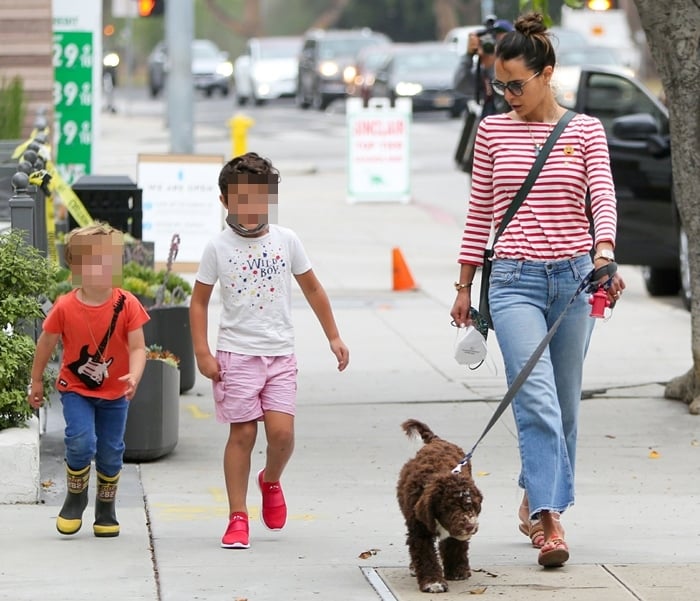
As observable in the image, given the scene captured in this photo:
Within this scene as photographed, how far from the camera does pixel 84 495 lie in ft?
20.1

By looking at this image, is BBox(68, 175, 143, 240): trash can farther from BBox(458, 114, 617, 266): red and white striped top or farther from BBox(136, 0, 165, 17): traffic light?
BBox(136, 0, 165, 17): traffic light

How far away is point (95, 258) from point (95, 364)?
0.40 meters

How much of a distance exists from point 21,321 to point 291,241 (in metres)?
1.59

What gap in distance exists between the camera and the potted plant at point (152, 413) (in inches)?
293

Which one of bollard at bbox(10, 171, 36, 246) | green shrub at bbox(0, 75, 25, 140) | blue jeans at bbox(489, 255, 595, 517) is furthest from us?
green shrub at bbox(0, 75, 25, 140)

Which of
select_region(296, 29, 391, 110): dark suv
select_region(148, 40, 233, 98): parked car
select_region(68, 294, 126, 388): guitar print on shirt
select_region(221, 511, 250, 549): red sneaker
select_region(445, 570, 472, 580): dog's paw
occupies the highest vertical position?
select_region(68, 294, 126, 388): guitar print on shirt

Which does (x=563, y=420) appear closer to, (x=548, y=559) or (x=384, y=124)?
(x=548, y=559)

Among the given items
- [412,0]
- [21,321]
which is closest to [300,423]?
[21,321]

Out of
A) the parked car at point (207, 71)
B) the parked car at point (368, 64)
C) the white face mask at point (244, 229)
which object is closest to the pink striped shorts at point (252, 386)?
the white face mask at point (244, 229)

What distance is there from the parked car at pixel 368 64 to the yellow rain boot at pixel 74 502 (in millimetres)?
33549

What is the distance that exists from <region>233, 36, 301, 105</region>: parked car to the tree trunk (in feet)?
133

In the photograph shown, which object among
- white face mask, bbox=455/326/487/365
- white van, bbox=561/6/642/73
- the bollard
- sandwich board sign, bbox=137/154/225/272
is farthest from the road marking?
white van, bbox=561/6/642/73

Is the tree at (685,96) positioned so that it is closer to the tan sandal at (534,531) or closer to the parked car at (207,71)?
the tan sandal at (534,531)

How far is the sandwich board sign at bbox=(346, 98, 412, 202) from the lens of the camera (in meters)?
22.0
